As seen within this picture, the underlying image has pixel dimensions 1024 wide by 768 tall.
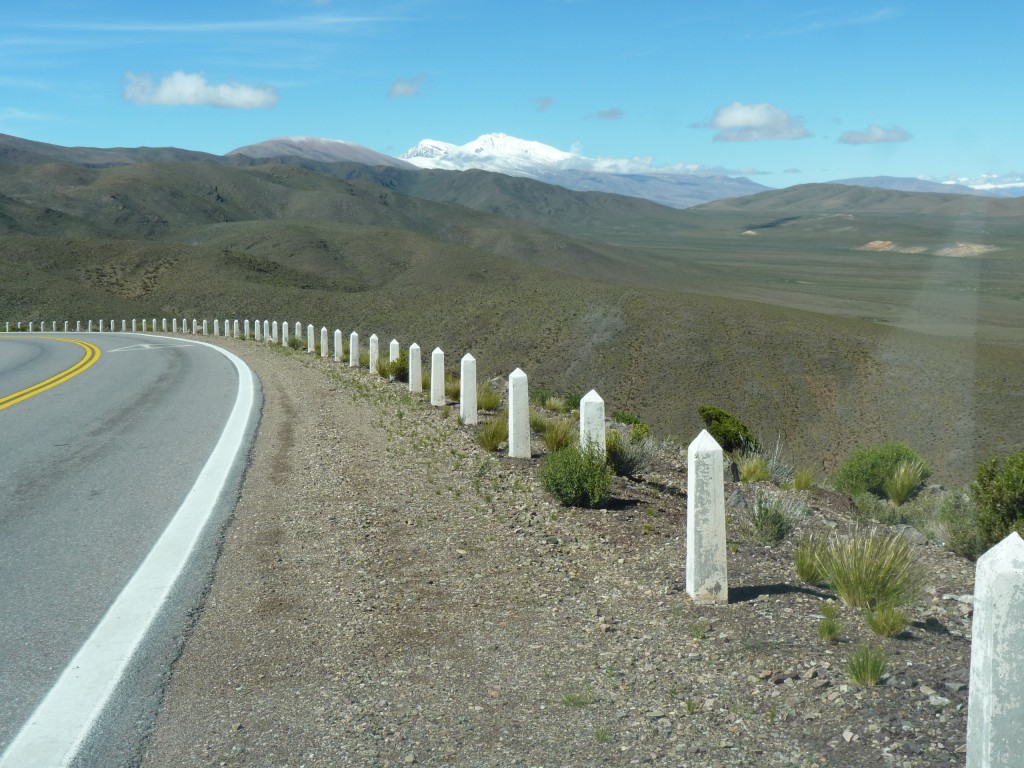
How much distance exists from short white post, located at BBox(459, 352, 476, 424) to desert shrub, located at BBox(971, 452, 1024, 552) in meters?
6.06

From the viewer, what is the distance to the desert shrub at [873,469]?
20.8 m

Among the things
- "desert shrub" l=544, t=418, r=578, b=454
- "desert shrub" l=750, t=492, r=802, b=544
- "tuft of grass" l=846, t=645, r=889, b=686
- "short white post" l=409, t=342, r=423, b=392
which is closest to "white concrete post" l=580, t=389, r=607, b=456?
"desert shrub" l=750, t=492, r=802, b=544

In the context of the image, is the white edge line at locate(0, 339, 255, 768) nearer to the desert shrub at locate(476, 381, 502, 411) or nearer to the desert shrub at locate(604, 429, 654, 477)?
the desert shrub at locate(604, 429, 654, 477)

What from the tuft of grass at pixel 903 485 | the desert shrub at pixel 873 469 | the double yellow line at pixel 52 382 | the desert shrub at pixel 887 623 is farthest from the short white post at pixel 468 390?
the desert shrub at pixel 873 469

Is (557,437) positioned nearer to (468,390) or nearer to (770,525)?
(468,390)

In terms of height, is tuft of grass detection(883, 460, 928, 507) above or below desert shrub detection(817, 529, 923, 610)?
below

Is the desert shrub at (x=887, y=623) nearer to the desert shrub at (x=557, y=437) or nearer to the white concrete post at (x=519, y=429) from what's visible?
the white concrete post at (x=519, y=429)

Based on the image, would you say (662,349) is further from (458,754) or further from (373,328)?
(458,754)

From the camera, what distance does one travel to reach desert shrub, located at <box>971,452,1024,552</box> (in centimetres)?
913

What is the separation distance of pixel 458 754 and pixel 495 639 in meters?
1.34

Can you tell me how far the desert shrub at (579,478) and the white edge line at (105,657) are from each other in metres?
2.87

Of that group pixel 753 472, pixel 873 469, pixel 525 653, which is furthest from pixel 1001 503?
pixel 873 469

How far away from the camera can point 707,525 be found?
19.4 ft

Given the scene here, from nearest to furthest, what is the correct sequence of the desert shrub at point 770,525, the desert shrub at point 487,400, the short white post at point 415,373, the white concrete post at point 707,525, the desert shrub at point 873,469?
the white concrete post at point 707,525, the desert shrub at point 770,525, the desert shrub at point 487,400, the short white post at point 415,373, the desert shrub at point 873,469
